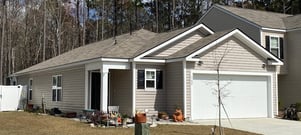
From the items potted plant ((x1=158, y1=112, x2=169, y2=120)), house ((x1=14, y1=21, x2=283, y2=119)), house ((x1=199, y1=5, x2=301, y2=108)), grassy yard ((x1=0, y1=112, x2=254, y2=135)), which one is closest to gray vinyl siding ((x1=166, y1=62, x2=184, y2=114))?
house ((x1=14, y1=21, x2=283, y2=119))

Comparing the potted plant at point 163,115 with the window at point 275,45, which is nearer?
the potted plant at point 163,115

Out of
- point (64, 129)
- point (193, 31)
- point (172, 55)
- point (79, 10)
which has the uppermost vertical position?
point (79, 10)

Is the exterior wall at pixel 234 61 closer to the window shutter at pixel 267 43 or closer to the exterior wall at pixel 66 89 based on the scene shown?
the window shutter at pixel 267 43

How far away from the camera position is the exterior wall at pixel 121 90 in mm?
19531

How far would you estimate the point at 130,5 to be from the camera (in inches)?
2072

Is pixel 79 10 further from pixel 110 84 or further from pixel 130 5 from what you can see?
pixel 110 84

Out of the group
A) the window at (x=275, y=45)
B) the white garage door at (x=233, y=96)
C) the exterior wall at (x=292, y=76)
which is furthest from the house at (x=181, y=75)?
the exterior wall at (x=292, y=76)

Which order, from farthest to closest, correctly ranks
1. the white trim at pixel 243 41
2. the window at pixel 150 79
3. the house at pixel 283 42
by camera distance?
the house at pixel 283 42 < the window at pixel 150 79 < the white trim at pixel 243 41

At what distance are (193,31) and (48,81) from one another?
10.9 metres

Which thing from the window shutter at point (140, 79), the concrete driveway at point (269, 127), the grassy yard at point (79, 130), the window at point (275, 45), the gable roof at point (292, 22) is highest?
the gable roof at point (292, 22)

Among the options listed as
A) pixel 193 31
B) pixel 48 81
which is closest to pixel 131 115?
pixel 193 31

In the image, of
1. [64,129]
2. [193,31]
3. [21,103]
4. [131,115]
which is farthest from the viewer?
[21,103]

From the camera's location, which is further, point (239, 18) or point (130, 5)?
point (130, 5)

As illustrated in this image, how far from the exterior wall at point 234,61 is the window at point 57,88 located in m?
9.17
